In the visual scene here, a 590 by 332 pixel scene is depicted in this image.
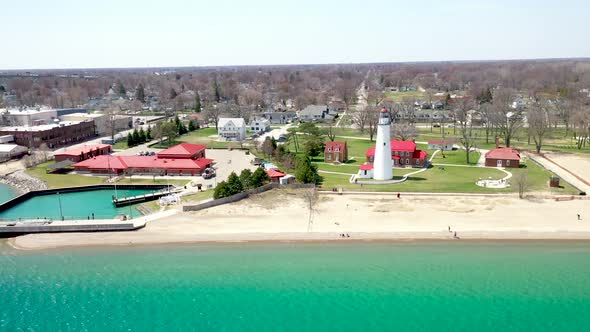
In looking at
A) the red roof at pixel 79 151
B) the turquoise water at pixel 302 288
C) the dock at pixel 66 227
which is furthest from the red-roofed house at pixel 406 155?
the red roof at pixel 79 151

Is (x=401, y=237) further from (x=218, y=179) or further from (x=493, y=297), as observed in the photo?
(x=218, y=179)

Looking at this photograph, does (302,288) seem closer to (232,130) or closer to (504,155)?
(504,155)

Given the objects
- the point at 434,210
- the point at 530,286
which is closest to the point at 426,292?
the point at 530,286

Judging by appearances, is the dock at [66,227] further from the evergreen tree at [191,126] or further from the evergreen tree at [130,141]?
the evergreen tree at [191,126]

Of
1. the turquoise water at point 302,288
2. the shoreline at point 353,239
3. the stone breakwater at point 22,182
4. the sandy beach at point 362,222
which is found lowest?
the turquoise water at point 302,288

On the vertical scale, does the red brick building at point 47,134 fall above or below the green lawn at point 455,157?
above

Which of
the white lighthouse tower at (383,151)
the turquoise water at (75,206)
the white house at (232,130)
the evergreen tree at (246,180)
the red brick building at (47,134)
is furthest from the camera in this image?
the white house at (232,130)

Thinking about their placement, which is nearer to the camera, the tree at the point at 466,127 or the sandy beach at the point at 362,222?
the sandy beach at the point at 362,222

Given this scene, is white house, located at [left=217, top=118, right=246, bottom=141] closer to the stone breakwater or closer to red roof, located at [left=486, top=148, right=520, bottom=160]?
the stone breakwater
